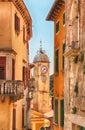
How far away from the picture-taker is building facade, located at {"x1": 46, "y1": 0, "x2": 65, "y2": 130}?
27.4 m

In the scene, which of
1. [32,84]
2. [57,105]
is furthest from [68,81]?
[32,84]

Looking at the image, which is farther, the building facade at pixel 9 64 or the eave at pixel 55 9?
the building facade at pixel 9 64

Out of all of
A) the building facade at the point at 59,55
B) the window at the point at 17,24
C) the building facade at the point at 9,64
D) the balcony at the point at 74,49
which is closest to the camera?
the balcony at the point at 74,49

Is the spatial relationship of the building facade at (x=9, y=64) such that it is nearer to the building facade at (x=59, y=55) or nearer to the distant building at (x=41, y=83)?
the building facade at (x=59, y=55)

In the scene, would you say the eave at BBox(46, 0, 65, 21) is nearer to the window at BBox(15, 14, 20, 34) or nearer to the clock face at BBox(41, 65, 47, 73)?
the window at BBox(15, 14, 20, 34)

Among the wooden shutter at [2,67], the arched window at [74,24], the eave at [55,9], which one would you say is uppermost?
the eave at [55,9]

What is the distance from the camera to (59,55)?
28.7 metres

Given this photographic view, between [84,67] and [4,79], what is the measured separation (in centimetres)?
1226

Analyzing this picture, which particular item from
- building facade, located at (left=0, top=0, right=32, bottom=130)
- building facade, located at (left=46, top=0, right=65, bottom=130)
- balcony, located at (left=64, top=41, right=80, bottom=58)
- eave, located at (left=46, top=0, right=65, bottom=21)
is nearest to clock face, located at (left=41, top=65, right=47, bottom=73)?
eave, located at (left=46, top=0, right=65, bottom=21)

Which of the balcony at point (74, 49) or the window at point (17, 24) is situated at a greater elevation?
the window at point (17, 24)

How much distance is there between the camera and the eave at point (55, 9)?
27472mm

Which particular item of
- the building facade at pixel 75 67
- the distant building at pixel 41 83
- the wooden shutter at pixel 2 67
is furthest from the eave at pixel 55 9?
the distant building at pixel 41 83

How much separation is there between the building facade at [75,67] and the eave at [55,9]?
5.53 metres

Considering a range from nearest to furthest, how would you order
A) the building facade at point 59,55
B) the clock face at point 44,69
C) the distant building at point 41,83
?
the building facade at point 59,55 → the distant building at point 41,83 → the clock face at point 44,69
